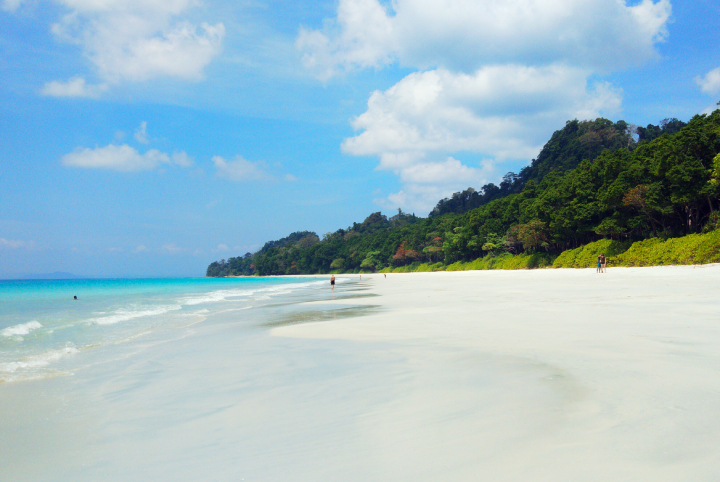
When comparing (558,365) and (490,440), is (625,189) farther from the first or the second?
(490,440)

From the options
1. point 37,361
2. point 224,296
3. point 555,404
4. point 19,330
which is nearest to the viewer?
point 555,404

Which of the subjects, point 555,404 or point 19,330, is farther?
point 19,330

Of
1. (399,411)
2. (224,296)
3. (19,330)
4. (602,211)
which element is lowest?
(224,296)

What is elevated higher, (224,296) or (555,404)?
(555,404)

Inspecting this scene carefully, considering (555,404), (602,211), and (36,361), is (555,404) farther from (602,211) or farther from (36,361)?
(602,211)

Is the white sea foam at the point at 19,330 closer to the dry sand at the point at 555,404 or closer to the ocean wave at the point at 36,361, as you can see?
the ocean wave at the point at 36,361

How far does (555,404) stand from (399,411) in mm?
1420

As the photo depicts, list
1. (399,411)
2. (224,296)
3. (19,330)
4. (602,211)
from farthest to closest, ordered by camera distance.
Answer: (602,211), (224,296), (19,330), (399,411)

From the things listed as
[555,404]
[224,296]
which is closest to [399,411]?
[555,404]

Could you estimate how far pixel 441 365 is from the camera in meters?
5.34

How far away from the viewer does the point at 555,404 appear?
3.60 m

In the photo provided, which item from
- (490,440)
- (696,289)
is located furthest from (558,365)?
(696,289)

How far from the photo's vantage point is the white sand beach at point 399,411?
270 centimetres

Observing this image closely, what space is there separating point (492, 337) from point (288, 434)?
472 centimetres
